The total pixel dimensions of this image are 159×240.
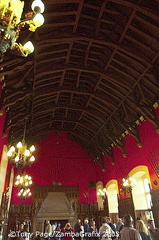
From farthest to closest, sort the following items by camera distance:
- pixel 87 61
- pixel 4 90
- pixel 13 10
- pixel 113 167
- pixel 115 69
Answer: pixel 113 167 → pixel 87 61 → pixel 115 69 → pixel 4 90 → pixel 13 10

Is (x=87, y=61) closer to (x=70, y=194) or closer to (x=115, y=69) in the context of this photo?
(x=115, y=69)

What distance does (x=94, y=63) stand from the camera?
7590mm

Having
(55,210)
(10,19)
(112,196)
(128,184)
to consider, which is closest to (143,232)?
(10,19)

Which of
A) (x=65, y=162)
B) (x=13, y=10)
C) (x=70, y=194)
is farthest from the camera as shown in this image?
(x=65, y=162)

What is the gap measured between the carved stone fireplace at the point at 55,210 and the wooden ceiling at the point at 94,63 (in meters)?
5.23

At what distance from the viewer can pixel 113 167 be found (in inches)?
430

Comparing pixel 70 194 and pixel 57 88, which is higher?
pixel 57 88

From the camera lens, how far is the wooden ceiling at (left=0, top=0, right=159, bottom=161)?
5.14 metres

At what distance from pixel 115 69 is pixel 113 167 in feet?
20.6

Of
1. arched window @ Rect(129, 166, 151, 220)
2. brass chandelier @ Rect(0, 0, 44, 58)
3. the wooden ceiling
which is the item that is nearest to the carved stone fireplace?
arched window @ Rect(129, 166, 151, 220)

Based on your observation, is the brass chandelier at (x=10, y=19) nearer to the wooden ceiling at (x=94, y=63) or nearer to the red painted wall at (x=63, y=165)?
the wooden ceiling at (x=94, y=63)

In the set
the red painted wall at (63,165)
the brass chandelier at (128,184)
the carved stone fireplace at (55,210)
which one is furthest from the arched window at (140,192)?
the carved stone fireplace at (55,210)

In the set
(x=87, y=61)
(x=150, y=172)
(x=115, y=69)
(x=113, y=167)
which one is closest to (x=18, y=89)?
(x=87, y=61)

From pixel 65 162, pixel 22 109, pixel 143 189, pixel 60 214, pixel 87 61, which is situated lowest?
pixel 60 214
